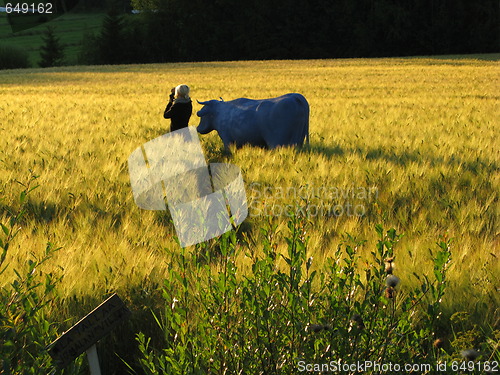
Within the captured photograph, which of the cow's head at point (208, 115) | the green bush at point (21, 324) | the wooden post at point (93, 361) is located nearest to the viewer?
the green bush at point (21, 324)

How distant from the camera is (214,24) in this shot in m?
47.3

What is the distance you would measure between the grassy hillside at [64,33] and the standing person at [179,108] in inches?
1796

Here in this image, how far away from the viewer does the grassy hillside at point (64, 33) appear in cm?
5506

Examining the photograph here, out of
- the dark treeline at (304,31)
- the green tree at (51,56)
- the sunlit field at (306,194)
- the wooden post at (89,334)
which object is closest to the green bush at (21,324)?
the wooden post at (89,334)

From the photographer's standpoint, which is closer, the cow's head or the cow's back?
the cow's back

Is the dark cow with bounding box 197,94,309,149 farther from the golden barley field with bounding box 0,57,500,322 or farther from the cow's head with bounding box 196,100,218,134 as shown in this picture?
the golden barley field with bounding box 0,57,500,322

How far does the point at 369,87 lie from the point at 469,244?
551 inches

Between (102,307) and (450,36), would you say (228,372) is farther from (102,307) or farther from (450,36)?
(450,36)

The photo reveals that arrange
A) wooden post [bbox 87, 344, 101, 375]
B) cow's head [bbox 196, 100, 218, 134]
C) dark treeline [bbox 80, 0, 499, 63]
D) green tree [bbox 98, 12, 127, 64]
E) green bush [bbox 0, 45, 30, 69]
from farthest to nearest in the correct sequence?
dark treeline [bbox 80, 0, 499, 63], green tree [bbox 98, 12, 127, 64], green bush [bbox 0, 45, 30, 69], cow's head [bbox 196, 100, 218, 134], wooden post [bbox 87, 344, 101, 375]

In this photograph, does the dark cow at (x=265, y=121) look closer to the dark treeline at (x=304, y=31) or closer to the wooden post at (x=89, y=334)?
the wooden post at (x=89, y=334)

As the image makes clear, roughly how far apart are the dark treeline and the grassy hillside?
8.31 m

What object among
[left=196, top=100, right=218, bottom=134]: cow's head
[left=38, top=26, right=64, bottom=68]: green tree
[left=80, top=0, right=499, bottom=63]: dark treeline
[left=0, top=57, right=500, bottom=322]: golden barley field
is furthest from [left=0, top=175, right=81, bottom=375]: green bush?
[left=38, top=26, right=64, bottom=68]: green tree

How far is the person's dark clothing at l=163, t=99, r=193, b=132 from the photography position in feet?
20.4

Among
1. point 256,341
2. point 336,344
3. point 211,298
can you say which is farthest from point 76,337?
point 336,344
